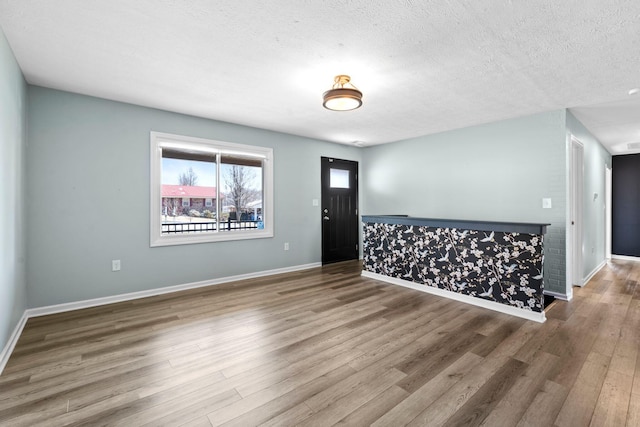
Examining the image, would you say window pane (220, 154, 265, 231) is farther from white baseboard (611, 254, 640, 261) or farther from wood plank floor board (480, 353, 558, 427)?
white baseboard (611, 254, 640, 261)

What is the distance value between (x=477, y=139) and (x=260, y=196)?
12.0ft

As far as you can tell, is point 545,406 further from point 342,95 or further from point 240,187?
point 240,187

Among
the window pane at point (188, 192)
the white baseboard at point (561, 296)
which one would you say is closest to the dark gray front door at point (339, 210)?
the window pane at point (188, 192)

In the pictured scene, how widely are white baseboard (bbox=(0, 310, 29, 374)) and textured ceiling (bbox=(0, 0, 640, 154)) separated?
2.45m

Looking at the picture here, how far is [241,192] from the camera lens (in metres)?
4.91

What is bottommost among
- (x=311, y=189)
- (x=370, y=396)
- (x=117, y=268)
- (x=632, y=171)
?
(x=370, y=396)

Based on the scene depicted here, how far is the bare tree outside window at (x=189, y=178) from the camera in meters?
4.29

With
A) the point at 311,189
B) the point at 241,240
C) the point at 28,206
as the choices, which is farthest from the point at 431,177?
the point at 28,206

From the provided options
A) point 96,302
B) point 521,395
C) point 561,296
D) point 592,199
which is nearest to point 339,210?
point 561,296

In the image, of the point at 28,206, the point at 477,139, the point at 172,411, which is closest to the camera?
the point at 172,411

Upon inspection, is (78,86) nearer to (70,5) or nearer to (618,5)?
(70,5)

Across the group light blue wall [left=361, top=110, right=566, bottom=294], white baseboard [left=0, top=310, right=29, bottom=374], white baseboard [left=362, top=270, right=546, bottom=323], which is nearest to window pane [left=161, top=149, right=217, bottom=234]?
white baseboard [left=0, top=310, right=29, bottom=374]

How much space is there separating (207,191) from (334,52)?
2.95m

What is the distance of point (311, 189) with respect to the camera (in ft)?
18.7
